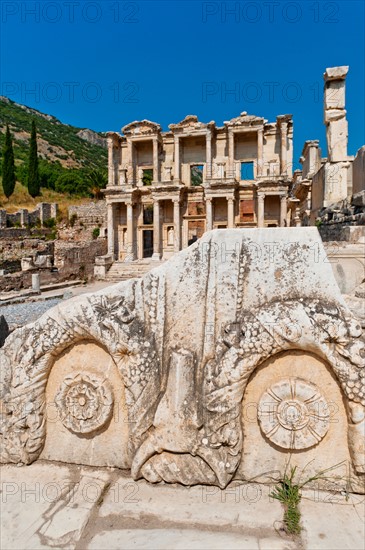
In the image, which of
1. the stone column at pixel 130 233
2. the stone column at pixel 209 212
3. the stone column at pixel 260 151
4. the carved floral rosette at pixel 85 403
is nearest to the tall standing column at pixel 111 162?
the stone column at pixel 130 233

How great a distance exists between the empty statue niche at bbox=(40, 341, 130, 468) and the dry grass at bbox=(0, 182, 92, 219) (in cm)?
3656

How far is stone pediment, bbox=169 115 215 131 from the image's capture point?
23.9 metres

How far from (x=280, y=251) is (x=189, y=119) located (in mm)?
24448

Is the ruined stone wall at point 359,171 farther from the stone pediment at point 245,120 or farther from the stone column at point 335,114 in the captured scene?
the stone pediment at point 245,120

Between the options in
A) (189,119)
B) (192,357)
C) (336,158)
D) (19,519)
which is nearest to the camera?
(19,519)

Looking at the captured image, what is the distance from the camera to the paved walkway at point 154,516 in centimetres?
177

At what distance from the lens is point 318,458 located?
2.21 meters

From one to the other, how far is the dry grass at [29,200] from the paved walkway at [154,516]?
37.0 meters

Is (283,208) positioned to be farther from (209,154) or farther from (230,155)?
(209,154)

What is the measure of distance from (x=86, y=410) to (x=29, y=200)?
4276 cm

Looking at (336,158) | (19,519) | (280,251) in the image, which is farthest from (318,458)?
(336,158)

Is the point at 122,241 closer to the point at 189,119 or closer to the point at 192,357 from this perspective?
the point at 189,119

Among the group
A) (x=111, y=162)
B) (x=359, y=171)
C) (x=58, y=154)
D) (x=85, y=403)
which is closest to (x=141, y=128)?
(x=111, y=162)

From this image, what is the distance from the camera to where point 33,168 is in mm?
38969
